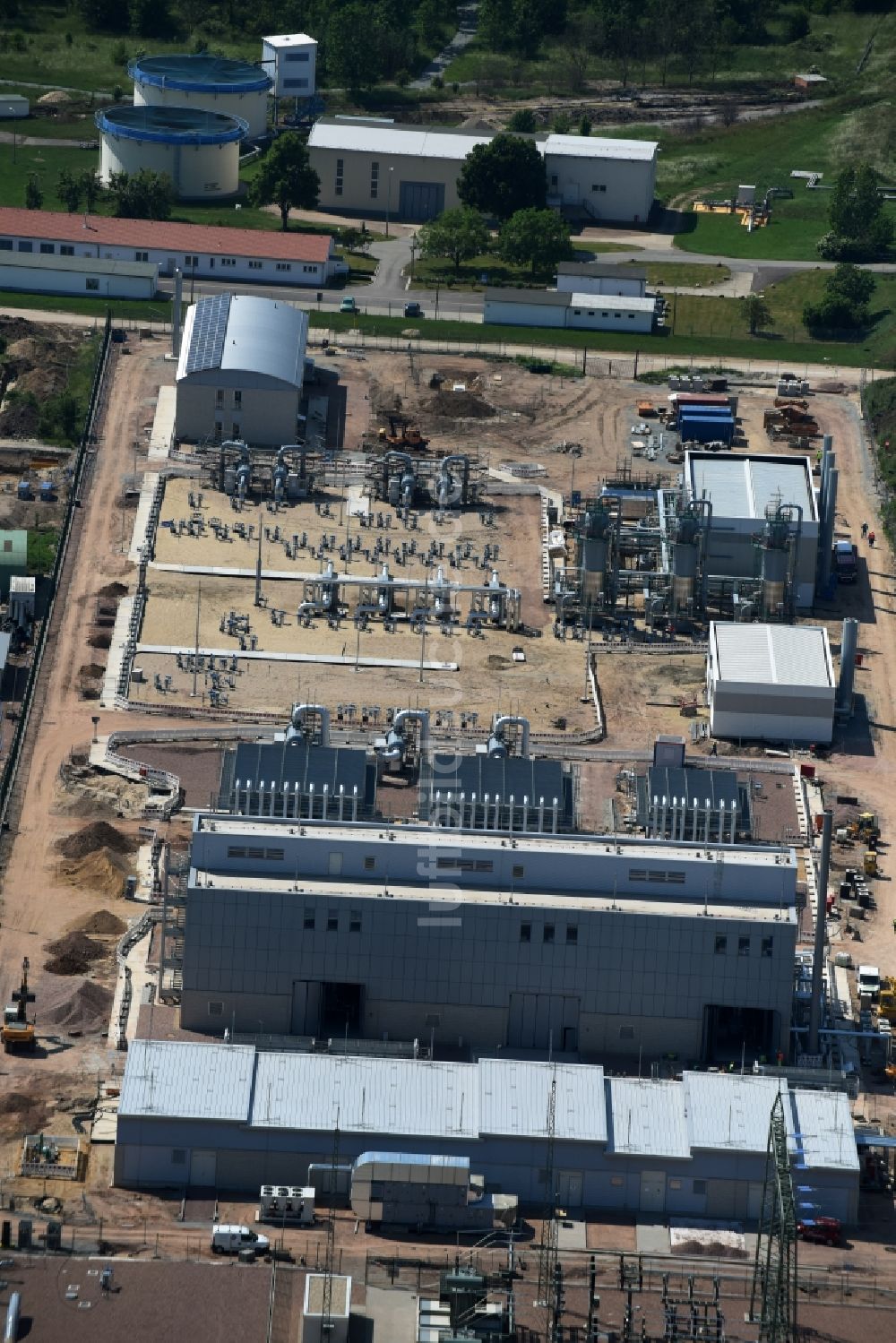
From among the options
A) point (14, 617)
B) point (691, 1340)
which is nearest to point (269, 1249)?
point (691, 1340)

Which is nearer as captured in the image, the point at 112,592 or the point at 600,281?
the point at 112,592

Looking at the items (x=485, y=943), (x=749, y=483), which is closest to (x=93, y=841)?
(x=485, y=943)

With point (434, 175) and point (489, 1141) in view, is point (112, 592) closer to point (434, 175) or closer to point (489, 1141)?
point (489, 1141)

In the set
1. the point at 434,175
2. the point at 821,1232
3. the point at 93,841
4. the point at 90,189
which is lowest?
the point at 821,1232

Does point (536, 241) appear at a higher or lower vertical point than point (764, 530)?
higher

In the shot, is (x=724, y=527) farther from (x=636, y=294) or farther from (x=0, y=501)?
(x=636, y=294)
